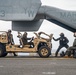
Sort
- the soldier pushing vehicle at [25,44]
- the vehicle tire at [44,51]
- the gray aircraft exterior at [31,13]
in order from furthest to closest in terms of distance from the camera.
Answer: the gray aircraft exterior at [31,13] < the soldier pushing vehicle at [25,44] < the vehicle tire at [44,51]

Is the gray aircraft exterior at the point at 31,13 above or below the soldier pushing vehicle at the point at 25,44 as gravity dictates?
above

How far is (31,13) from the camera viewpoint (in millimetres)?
25734

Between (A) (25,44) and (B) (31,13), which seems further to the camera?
(B) (31,13)

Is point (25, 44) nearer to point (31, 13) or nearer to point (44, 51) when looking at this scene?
point (44, 51)

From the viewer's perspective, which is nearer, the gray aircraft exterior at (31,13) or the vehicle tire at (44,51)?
the vehicle tire at (44,51)

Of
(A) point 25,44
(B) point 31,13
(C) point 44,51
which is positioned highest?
(B) point 31,13

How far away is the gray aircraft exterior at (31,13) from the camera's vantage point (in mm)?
25750

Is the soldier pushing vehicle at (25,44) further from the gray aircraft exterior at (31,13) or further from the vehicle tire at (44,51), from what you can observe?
the gray aircraft exterior at (31,13)

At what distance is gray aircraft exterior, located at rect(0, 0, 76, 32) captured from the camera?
25750 millimetres

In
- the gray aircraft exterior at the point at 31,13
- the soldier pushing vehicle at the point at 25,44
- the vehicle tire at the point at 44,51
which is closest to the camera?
the vehicle tire at the point at 44,51

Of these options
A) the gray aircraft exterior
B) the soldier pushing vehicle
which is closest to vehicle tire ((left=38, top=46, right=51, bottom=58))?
the soldier pushing vehicle

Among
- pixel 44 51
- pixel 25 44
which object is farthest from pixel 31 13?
pixel 44 51

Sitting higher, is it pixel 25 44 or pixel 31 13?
pixel 31 13

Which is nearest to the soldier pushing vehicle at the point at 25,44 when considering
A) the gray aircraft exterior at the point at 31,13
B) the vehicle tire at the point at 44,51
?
the vehicle tire at the point at 44,51
